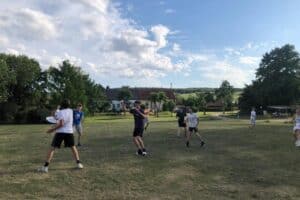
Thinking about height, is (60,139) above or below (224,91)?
below

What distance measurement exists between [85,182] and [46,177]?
121 cm

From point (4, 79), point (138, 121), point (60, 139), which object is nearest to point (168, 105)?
point (4, 79)

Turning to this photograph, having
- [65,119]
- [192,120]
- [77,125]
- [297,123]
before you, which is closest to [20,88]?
[77,125]

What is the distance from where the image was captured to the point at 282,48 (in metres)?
101

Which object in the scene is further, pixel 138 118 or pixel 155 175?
pixel 138 118

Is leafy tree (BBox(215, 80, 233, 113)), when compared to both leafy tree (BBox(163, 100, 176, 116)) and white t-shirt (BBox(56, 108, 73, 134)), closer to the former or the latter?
leafy tree (BBox(163, 100, 176, 116))

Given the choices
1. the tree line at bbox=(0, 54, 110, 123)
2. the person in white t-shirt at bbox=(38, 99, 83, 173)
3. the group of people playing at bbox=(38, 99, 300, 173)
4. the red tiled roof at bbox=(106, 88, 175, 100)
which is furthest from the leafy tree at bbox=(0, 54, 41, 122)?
the red tiled roof at bbox=(106, 88, 175, 100)

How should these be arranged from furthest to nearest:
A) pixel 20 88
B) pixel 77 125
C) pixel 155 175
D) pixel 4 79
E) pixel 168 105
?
pixel 168 105 < pixel 20 88 < pixel 4 79 < pixel 77 125 < pixel 155 175

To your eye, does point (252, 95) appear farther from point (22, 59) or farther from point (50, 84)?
point (22, 59)

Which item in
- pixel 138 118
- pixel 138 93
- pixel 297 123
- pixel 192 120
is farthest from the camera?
pixel 138 93

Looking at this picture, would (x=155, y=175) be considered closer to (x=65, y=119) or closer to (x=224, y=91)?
(x=65, y=119)

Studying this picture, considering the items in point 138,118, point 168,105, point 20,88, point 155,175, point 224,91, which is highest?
point 224,91

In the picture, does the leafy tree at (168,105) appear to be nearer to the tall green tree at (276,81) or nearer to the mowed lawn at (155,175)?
the tall green tree at (276,81)

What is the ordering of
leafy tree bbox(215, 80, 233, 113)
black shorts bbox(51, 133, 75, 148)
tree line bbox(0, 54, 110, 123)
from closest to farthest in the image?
black shorts bbox(51, 133, 75, 148) < tree line bbox(0, 54, 110, 123) < leafy tree bbox(215, 80, 233, 113)
